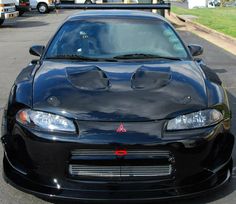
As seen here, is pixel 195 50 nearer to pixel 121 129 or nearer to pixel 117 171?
pixel 121 129

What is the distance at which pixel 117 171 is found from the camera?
3508 millimetres

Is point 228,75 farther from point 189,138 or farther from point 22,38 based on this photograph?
point 22,38

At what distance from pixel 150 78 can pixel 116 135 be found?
0.76 m

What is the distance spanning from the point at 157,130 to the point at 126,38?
6.12ft

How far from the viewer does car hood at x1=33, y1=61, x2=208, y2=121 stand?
3639 mm

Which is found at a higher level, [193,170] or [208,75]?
[208,75]

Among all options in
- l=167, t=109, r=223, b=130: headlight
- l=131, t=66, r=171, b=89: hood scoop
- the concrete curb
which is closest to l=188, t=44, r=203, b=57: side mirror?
l=131, t=66, r=171, b=89: hood scoop

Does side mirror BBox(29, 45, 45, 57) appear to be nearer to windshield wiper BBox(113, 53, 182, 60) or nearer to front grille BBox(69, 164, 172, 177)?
windshield wiper BBox(113, 53, 182, 60)

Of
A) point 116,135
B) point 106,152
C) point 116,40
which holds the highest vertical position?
point 116,40

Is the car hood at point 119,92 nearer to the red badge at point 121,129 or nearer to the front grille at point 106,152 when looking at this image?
the red badge at point 121,129

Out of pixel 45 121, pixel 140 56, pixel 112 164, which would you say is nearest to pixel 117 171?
pixel 112 164

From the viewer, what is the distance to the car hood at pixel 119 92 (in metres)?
3.64

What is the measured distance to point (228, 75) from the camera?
992 cm

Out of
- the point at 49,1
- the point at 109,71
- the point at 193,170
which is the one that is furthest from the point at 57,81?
the point at 49,1
